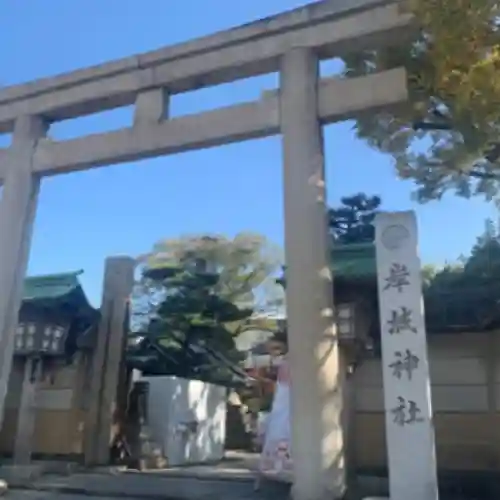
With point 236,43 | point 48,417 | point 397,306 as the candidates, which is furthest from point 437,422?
point 48,417

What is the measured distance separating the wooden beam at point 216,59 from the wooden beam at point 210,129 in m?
0.55

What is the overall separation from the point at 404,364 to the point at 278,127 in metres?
3.59

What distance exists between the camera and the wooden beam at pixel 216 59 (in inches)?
312

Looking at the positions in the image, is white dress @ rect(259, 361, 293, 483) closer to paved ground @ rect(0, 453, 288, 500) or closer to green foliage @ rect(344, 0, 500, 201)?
paved ground @ rect(0, 453, 288, 500)

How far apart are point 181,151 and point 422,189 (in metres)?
3.57

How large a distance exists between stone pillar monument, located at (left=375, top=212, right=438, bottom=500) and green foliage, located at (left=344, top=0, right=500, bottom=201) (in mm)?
1717

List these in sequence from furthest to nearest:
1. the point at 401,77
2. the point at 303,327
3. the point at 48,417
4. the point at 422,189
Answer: the point at 48,417
the point at 422,189
the point at 401,77
the point at 303,327

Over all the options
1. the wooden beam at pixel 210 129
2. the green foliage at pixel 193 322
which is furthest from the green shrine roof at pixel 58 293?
the green foliage at pixel 193 322

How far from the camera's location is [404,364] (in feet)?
19.0

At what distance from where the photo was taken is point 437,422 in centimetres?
922

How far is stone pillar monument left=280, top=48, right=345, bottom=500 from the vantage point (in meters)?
6.71

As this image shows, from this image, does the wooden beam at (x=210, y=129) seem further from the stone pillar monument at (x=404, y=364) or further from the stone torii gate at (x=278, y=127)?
the stone pillar monument at (x=404, y=364)

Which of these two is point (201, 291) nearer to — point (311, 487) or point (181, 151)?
point (181, 151)

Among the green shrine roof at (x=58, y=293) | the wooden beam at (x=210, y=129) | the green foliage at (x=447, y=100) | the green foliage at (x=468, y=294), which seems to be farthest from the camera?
the green shrine roof at (x=58, y=293)
